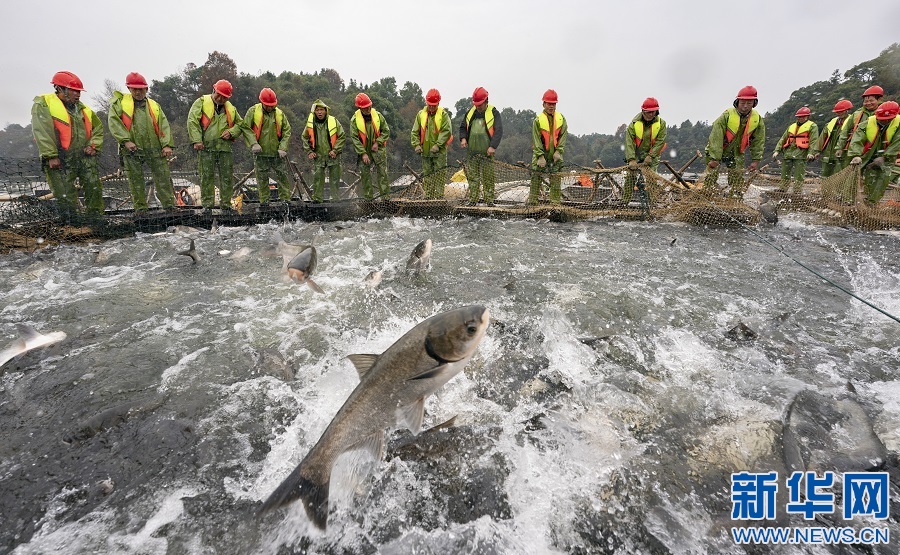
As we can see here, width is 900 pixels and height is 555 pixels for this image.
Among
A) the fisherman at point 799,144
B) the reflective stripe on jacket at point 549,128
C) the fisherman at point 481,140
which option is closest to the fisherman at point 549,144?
the reflective stripe on jacket at point 549,128

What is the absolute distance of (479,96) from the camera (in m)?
10.6

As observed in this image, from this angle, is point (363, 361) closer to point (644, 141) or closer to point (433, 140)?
point (433, 140)

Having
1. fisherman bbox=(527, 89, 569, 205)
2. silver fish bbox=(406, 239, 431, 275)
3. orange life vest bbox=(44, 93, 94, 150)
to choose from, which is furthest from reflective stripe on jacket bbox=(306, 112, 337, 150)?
silver fish bbox=(406, 239, 431, 275)

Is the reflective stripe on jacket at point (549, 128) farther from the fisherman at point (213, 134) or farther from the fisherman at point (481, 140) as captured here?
the fisherman at point (213, 134)

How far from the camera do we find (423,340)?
2.36 m

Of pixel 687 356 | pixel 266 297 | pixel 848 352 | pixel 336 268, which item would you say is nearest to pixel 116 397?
pixel 266 297

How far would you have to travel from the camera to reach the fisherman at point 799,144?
488 inches

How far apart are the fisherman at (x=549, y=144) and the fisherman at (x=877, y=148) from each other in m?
6.84

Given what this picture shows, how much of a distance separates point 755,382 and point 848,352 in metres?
1.35

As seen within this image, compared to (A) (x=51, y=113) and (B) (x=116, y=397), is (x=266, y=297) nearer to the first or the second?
(B) (x=116, y=397)

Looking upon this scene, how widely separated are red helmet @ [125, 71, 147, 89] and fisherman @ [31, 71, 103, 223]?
0.78 metres

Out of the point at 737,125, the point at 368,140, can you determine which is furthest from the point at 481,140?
the point at 737,125

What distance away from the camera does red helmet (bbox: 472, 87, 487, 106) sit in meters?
10.5

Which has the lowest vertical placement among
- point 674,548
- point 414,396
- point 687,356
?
point 674,548
